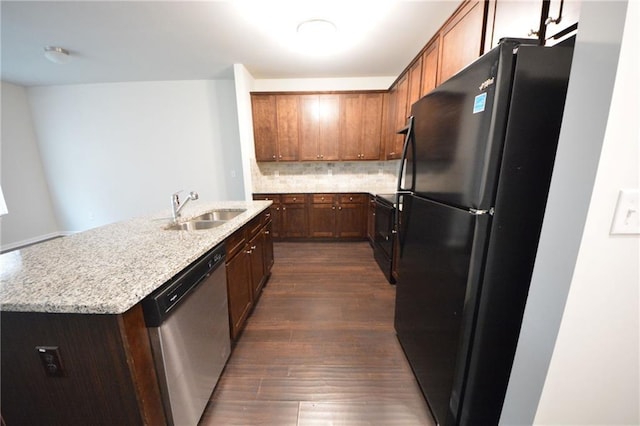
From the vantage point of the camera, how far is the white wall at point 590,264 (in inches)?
20.6

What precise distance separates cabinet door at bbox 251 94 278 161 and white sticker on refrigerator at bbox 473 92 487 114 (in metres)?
3.34

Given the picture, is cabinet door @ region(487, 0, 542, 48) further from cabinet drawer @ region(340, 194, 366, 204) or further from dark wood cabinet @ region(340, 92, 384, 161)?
cabinet drawer @ region(340, 194, 366, 204)

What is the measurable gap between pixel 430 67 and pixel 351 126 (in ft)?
5.28

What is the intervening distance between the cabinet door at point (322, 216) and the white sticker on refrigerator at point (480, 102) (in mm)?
2964

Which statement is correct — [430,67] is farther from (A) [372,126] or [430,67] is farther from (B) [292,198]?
(B) [292,198]

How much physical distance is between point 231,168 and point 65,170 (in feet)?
10.5

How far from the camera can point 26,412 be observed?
0.80 metres

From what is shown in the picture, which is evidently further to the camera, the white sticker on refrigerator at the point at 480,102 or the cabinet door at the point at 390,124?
the cabinet door at the point at 390,124

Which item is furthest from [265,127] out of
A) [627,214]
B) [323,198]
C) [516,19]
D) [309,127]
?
[627,214]

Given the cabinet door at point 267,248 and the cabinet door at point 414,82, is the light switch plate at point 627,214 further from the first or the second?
the cabinet door at point 414,82

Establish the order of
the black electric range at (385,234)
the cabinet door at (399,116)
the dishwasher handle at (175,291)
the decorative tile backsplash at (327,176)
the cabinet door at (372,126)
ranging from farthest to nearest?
the decorative tile backsplash at (327,176), the cabinet door at (372,126), the cabinet door at (399,116), the black electric range at (385,234), the dishwasher handle at (175,291)

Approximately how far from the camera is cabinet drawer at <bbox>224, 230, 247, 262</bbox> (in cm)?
147

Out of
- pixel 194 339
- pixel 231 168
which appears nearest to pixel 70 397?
pixel 194 339

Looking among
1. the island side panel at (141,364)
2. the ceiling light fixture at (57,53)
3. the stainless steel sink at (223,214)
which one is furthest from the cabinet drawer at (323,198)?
the ceiling light fixture at (57,53)
